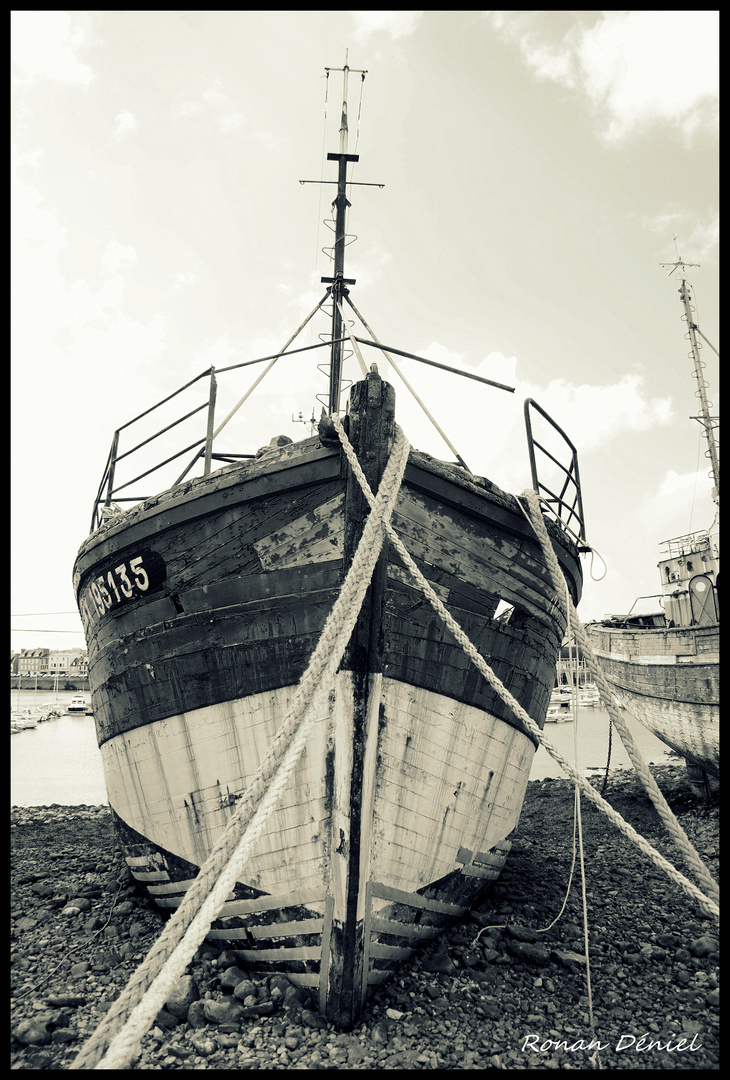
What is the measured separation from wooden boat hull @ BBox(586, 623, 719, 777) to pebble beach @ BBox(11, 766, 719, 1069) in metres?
5.37

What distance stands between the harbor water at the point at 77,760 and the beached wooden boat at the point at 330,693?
5.92 meters

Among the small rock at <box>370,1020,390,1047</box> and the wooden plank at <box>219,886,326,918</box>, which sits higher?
the wooden plank at <box>219,886,326,918</box>

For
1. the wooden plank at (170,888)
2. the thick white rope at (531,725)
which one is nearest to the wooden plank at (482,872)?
the thick white rope at (531,725)

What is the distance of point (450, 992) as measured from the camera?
13.3 feet

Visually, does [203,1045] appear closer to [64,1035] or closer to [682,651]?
[64,1035]

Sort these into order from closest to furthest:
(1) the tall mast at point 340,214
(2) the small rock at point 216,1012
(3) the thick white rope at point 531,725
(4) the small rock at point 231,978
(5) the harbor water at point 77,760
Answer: (3) the thick white rope at point 531,725, (2) the small rock at point 216,1012, (4) the small rock at point 231,978, (1) the tall mast at point 340,214, (5) the harbor water at point 77,760

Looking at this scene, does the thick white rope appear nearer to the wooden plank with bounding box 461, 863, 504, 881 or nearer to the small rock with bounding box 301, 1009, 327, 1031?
the wooden plank with bounding box 461, 863, 504, 881

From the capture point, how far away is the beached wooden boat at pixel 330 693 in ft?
12.7

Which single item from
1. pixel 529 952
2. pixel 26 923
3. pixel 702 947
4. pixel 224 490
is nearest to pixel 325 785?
pixel 224 490

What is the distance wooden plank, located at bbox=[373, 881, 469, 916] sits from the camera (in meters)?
3.91

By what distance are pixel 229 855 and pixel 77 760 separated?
26.7 metres

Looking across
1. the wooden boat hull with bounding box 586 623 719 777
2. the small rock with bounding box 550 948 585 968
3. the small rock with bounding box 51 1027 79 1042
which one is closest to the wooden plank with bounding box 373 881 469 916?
the small rock with bounding box 550 948 585 968

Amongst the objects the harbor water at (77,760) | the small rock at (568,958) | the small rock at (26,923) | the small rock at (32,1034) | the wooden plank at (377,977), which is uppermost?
the wooden plank at (377,977)

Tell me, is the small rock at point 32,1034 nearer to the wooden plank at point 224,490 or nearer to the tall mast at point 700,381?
the wooden plank at point 224,490
